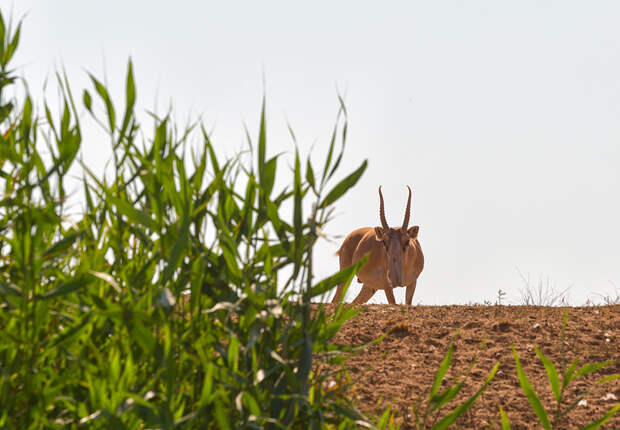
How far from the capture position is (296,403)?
1906 millimetres

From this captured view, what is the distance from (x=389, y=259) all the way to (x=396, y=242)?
13.5 inches

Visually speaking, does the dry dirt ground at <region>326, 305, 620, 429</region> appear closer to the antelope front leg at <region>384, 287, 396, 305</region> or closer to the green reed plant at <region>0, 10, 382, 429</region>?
the green reed plant at <region>0, 10, 382, 429</region>

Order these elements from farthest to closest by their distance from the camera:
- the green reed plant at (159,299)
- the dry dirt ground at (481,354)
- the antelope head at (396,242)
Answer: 1. the antelope head at (396,242)
2. the dry dirt ground at (481,354)
3. the green reed plant at (159,299)

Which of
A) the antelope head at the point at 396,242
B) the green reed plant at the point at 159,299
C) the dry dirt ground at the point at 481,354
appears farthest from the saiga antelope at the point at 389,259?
the green reed plant at the point at 159,299

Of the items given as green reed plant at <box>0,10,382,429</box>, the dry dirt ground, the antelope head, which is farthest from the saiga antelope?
green reed plant at <box>0,10,382,429</box>

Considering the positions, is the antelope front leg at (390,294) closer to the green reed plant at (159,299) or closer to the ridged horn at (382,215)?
the ridged horn at (382,215)

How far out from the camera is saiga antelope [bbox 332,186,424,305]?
1092cm

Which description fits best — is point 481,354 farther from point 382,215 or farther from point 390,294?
point 382,215

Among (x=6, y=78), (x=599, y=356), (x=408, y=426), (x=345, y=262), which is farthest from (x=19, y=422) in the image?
(x=345, y=262)

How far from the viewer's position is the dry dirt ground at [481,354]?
3658mm

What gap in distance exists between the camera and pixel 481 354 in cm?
435

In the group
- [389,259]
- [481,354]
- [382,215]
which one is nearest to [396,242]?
[389,259]

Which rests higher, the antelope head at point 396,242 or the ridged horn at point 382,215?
the ridged horn at point 382,215

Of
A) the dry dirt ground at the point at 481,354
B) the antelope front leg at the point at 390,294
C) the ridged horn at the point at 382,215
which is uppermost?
the ridged horn at the point at 382,215
